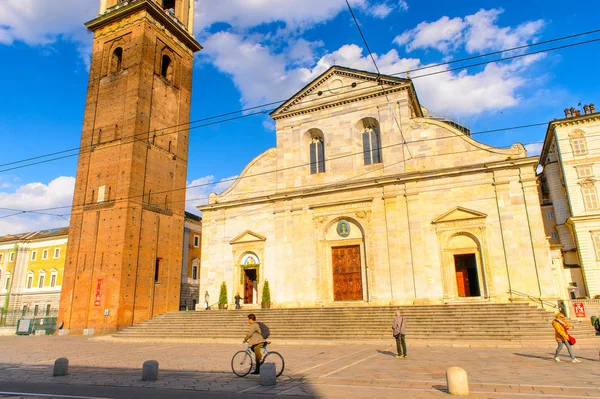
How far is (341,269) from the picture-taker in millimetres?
25172

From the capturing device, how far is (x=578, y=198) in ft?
109

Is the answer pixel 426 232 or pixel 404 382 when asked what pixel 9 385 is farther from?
pixel 426 232

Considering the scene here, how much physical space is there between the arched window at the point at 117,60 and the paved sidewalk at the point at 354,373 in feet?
82.2

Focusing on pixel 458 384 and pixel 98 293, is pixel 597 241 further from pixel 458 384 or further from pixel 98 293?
pixel 98 293

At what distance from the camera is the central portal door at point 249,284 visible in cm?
2752

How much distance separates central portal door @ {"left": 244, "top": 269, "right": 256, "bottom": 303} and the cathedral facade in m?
0.09

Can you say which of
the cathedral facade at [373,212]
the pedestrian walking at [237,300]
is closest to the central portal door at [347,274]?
the cathedral facade at [373,212]

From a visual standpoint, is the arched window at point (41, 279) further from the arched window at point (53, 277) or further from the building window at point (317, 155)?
the building window at point (317, 155)

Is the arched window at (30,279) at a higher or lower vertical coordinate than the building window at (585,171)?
lower

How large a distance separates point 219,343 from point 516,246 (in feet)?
51.3

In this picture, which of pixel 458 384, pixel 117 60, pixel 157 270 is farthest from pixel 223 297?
pixel 117 60

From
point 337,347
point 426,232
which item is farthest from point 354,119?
point 337,347

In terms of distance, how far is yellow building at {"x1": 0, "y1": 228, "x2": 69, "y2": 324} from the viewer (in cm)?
4388

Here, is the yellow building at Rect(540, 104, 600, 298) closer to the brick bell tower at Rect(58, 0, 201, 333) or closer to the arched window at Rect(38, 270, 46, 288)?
the brick bell tower at Rect(58, 0, 201, 333)
